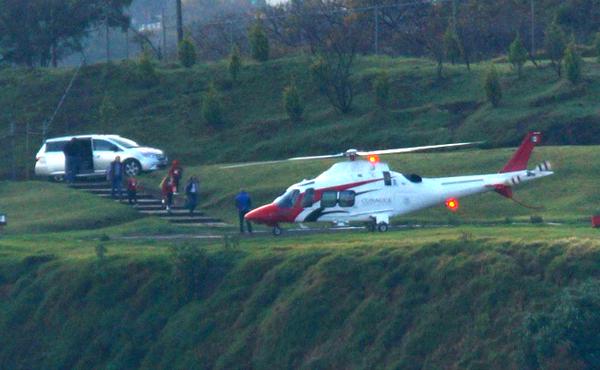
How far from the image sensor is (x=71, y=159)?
145 feet

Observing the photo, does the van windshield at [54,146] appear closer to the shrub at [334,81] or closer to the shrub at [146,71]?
the shrub at [146,71]

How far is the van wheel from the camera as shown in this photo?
43719mm

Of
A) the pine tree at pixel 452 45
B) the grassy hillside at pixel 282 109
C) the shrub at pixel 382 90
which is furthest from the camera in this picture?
the pine tree at pixel 452 45

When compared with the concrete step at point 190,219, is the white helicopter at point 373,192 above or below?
above

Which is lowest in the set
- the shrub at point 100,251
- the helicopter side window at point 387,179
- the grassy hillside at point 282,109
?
the shrub at point 100,251

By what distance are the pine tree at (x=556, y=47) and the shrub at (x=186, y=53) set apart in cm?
1580

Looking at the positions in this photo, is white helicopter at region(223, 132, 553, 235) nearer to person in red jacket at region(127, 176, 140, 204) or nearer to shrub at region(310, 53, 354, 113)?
person in red jacket at region(127, 176, 140, 204)

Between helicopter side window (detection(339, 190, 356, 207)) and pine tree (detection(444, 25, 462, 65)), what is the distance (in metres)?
21.5

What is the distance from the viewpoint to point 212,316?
89.3ft

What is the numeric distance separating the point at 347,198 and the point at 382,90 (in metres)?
17.0

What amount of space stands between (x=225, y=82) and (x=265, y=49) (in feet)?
7.70

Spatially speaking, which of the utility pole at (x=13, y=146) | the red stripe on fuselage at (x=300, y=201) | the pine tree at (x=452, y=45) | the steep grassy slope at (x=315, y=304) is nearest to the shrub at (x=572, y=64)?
the pine tree at (x=452, y=45)

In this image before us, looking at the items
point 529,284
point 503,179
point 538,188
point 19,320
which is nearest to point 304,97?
point 538,188

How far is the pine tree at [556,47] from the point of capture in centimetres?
4709
